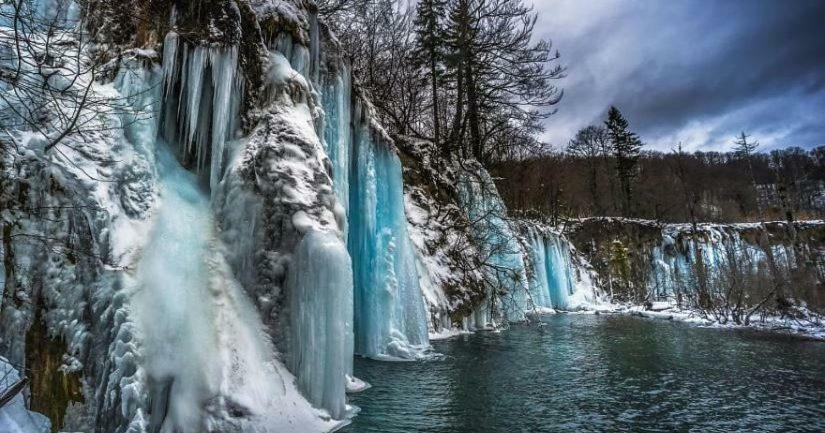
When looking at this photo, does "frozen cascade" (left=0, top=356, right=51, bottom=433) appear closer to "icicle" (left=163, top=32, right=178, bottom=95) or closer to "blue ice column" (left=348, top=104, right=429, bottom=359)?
"icicle" (left=163, top=32, right=178, bottom=95)

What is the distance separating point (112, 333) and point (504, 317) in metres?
12.6

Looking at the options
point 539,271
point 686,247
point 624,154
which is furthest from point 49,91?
point 624,154

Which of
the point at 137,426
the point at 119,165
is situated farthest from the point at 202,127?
the point at 137,426

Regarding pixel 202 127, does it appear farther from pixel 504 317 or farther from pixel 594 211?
pixel 594 211

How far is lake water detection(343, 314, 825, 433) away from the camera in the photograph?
5031 millimetres

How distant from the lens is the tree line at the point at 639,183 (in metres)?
27.5

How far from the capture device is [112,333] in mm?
3797

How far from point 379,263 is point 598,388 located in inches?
183

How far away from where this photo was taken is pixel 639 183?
40875 mm

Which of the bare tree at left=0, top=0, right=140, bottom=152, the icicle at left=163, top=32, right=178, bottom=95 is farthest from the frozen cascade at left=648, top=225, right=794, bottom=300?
the bare tree at left=0, top=0, right=140, bottom=152

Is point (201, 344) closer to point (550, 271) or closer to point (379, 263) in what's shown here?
point (379, 263)

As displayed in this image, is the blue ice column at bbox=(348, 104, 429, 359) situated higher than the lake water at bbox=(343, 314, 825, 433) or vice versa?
the blue ice column at bbox=(348, 104, 429, 359)

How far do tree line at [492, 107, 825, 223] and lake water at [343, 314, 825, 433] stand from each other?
13397mm

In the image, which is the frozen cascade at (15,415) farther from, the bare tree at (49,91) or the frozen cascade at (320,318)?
the frozen cascade at (320,318)
